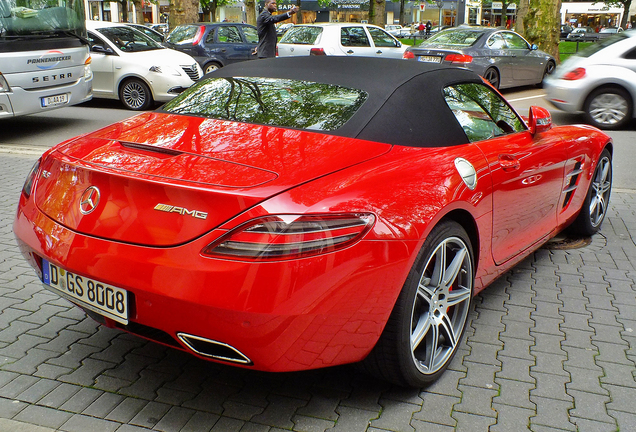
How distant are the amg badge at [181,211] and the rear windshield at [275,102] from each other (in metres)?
0.85

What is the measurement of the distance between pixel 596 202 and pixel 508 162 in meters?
2.14

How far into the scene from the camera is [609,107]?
10.9 metres

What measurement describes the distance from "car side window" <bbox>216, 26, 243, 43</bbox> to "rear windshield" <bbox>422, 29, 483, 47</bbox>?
4.96 meters

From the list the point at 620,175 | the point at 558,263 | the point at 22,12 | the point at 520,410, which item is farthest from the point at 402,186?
the point at 22,12

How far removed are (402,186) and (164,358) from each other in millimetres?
1405

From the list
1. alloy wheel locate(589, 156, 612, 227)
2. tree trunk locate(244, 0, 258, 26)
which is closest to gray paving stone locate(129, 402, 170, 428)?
alloy wheel locate(589, 156, 612, 227)

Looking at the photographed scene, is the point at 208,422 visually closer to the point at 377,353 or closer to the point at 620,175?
the point at 377,353

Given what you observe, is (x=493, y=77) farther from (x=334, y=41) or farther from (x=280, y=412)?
(x=280, y=412)

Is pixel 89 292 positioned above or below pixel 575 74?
below

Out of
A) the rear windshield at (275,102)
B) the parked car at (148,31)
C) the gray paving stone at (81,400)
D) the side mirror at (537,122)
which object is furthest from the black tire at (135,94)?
the gray paving stone at (81,400)

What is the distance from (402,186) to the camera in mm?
2760

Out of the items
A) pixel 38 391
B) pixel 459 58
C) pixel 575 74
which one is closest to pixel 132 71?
pixel 459 58

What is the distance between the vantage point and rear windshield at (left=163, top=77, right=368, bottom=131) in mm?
3152

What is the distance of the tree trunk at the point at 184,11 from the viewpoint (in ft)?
64.1
